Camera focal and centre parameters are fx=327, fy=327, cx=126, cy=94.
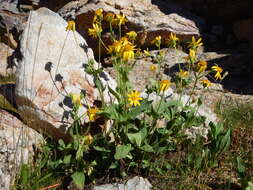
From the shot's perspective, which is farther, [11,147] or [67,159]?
[11,147]

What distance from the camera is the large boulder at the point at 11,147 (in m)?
2.53

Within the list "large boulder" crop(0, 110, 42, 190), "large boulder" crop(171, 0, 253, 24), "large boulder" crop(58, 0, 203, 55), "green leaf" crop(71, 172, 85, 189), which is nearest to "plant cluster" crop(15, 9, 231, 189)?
"green leaf" crop(71, 172, 85, 189)

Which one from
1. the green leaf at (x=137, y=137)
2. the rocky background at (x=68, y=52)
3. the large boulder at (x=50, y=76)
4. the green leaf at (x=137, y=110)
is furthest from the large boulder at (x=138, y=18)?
the green leaf at (x=137, y=137)

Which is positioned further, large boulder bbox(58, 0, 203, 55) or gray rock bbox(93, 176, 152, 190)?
large boulder bbox(58, 0, 203, 55)

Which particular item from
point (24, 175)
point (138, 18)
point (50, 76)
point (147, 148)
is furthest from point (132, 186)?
point (138, 18)

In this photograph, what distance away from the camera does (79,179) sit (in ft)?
8.00

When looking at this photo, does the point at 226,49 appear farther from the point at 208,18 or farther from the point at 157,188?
the point at 157,188

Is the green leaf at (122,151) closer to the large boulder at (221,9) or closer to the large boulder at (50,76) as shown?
the large boulder at (50,76)

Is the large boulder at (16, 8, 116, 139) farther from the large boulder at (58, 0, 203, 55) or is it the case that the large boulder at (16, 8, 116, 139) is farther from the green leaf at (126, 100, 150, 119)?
the large boulder at (58, 0, 203, 55)

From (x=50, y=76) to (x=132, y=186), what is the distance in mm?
1333

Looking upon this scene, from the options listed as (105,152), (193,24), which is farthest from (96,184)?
(193,24)

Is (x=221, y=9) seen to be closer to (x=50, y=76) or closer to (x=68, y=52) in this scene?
(x=68, y=52)

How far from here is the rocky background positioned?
2.96 m

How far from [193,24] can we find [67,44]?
394 cm
